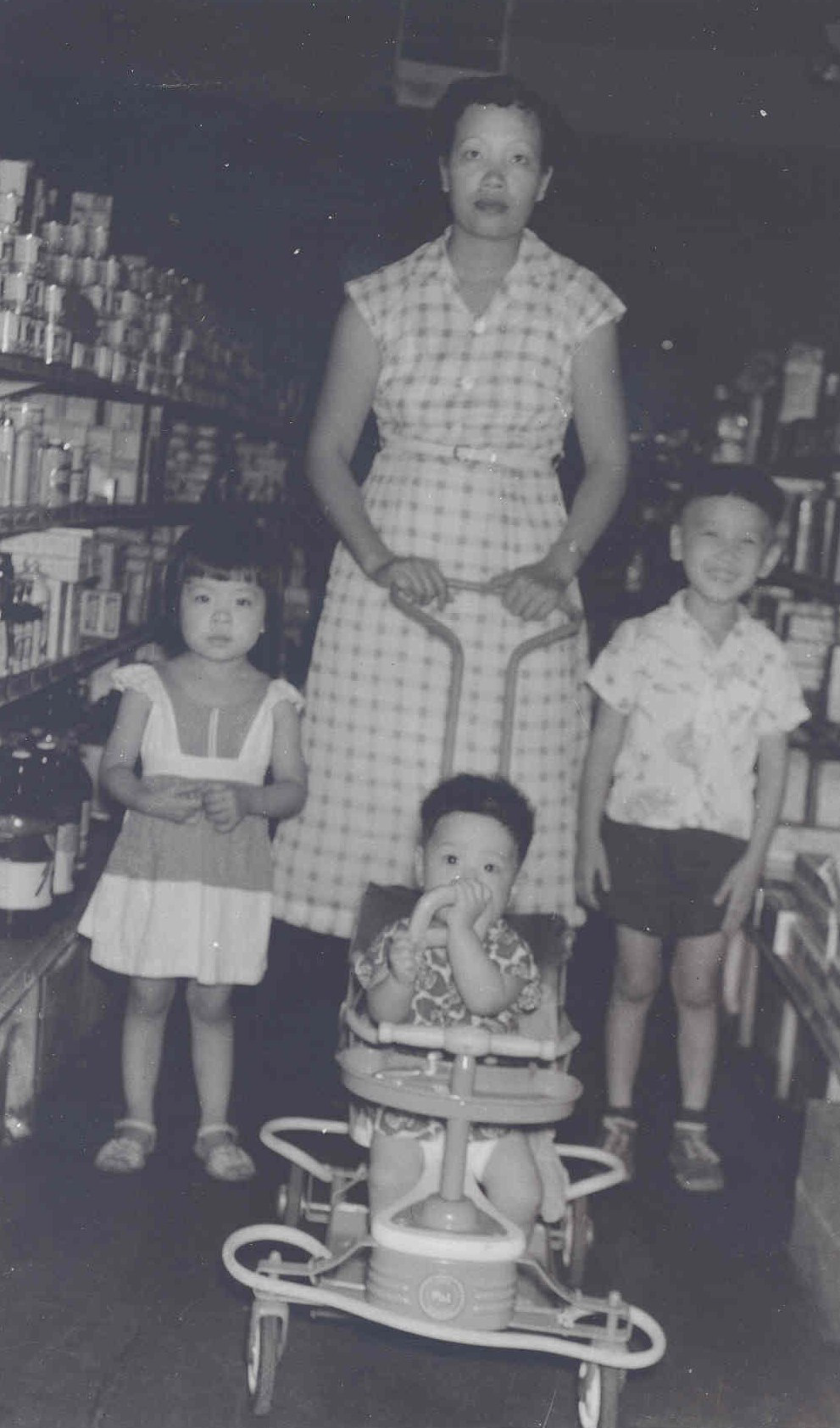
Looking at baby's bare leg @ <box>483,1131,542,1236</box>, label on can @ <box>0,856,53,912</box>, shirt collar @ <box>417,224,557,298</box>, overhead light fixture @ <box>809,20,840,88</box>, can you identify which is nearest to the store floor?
baby's bare leg @ <box>483,1131,542,1236</box>

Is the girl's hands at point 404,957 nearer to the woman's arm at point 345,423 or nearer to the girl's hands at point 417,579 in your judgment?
the girl's hands at point 417,579

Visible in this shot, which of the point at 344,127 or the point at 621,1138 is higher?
the point at 344,127

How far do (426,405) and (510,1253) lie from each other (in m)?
1.55

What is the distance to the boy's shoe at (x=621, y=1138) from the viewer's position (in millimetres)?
3465

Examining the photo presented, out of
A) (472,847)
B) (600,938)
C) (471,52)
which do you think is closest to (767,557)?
(472,847)

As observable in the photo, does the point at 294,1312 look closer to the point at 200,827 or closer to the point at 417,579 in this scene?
the point at 200,827

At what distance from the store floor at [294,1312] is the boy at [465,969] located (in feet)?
0.93

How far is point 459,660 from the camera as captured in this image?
2930 mm

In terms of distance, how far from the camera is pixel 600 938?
18.4ft

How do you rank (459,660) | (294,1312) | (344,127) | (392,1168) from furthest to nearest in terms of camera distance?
(344,127) < (459,660) < (294,1312) < (392,1168)

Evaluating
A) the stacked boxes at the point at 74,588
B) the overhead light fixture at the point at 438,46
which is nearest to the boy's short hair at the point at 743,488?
the stacked boxes at the point at 74,588

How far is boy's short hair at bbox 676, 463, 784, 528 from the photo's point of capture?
3.42 meters

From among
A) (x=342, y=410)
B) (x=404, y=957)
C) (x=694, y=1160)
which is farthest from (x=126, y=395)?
(x=404, y=957)

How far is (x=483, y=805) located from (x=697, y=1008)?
3.79ft
